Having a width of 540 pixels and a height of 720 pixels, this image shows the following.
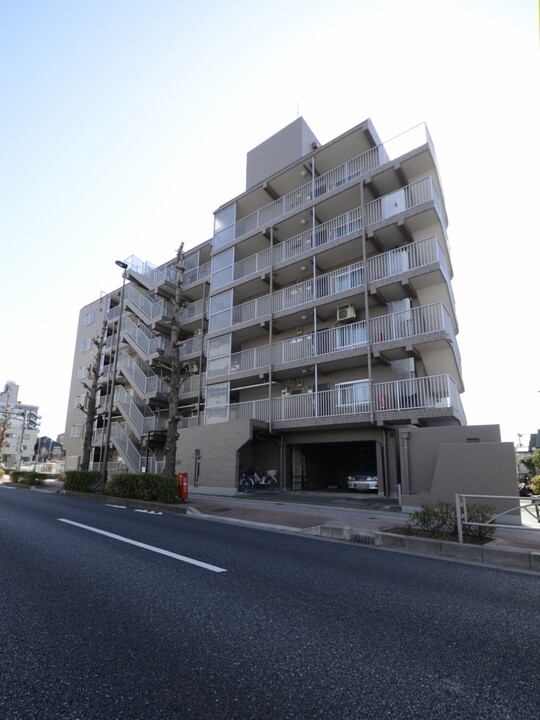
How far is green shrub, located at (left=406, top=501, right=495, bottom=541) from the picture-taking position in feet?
25.2

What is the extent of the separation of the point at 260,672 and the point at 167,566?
3077 mm

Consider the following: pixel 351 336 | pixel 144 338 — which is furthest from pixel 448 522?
pixel 144 338

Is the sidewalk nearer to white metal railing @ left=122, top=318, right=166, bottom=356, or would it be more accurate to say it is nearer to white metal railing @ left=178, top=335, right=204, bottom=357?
white metal railing @ left=178, top=335, right=204, bottom=357

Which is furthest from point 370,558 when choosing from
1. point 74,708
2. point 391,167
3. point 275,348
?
point 391,167

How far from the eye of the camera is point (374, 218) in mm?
19078

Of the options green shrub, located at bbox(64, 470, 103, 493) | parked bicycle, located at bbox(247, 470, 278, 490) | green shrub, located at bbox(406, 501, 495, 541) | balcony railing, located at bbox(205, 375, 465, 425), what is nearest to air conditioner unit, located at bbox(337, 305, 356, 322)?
balcony railing, located at bbox(205, 375, 465, 425)

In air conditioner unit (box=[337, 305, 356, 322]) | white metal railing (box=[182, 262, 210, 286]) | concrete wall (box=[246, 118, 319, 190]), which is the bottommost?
air conditioner unit (box=[337, 305, 356, 322])

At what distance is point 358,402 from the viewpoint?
17469 millimetres

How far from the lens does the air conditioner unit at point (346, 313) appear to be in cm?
1884

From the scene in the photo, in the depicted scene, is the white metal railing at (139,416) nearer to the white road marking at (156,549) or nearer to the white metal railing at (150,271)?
the white metal railing at (150,271)

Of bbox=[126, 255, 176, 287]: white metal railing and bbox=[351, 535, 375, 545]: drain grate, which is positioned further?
bbox=[126, 255, 176, 287]: white metal railing

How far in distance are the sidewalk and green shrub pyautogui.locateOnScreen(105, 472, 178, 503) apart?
513 mm

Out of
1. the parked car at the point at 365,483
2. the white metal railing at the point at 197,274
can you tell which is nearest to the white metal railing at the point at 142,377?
the white metal railing at the point at 197,274

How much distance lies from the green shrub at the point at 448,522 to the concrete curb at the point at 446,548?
501 mm
